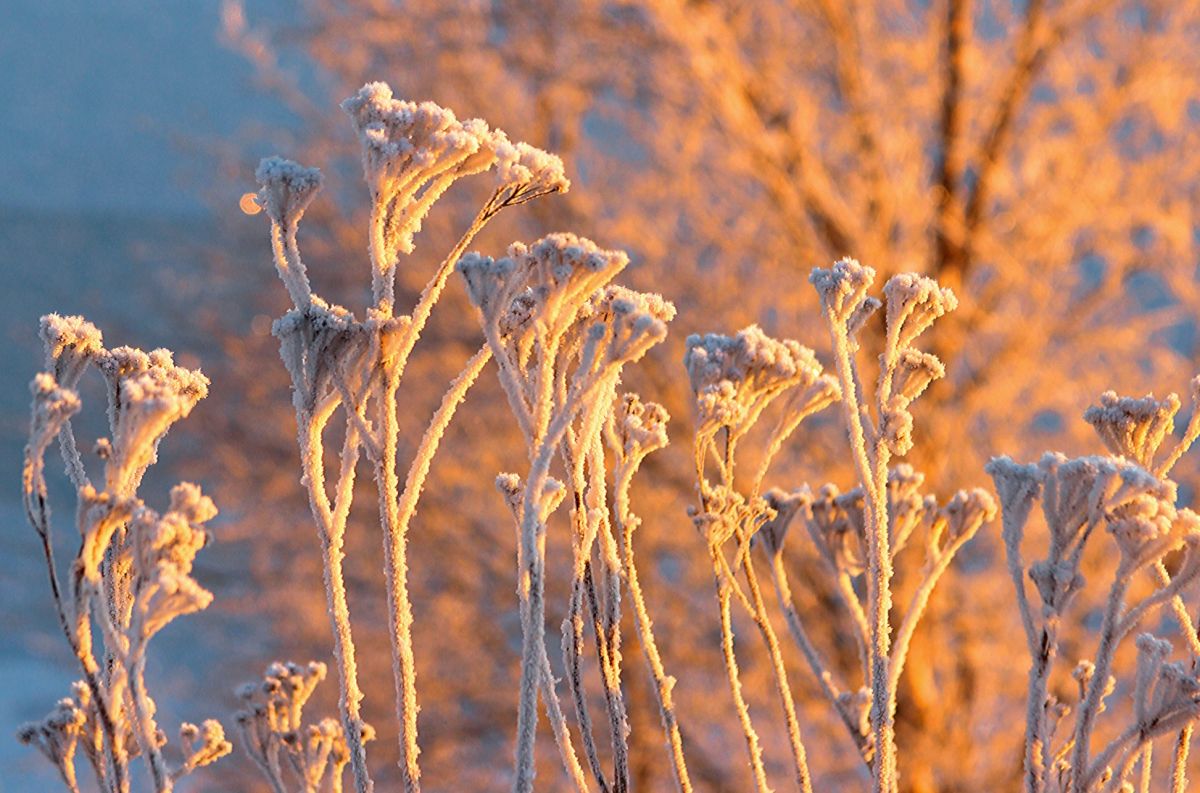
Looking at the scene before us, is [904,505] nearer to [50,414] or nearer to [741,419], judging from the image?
[741,419]

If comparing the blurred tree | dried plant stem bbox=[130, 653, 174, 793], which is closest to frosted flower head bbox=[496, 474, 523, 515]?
dried plant stem bbox=[130, 653, 174, 793]

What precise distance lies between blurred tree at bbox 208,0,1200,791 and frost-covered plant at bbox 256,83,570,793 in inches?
109

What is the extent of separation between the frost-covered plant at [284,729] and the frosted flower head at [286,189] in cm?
23

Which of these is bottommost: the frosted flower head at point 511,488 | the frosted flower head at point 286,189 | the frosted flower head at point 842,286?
the frosted flower head at point 511,488

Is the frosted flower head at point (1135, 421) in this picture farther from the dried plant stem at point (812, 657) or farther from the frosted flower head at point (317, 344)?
the frosted flower head at point (317, 344)

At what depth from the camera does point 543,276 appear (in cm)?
58

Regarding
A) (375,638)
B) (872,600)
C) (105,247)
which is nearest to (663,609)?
(375,638)

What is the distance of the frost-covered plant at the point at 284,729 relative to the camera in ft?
2.10

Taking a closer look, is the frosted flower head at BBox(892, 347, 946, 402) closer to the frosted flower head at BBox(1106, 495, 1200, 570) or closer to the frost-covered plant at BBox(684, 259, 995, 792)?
the frost-covered plant at BBox(684, 259, 995, 792)

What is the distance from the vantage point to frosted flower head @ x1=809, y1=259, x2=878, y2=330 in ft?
2.15

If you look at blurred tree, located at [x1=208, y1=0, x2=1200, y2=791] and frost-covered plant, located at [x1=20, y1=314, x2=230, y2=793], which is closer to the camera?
frost-covered plant, located at [x1=20, y1=314, x2=230, y2=793]

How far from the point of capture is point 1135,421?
684 millimetres

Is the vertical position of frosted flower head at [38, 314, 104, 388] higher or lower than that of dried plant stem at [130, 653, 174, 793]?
higher

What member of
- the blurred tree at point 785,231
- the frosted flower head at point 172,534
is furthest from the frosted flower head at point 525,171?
the blurred tree at point 785,231
